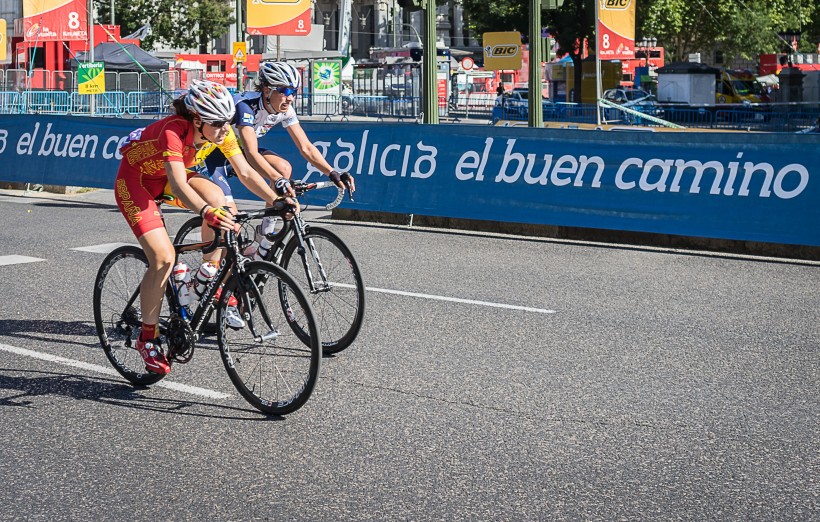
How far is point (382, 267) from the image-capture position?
11.3 meters

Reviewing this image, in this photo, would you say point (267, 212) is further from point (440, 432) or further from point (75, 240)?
point (75, 240)

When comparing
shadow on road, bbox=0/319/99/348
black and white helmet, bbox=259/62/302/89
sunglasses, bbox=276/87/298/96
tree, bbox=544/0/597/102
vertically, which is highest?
tree, bbox=544/0/597/102

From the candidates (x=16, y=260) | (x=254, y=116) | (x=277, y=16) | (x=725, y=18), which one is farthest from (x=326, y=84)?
(x=254, y=116)

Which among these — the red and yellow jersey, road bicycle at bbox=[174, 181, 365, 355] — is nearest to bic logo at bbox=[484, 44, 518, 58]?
road bicycle at bbox=[174, 181, 365, 355]

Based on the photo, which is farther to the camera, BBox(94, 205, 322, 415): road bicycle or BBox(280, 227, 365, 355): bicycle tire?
BBox(280, 227, 365, 355): bicycle tire

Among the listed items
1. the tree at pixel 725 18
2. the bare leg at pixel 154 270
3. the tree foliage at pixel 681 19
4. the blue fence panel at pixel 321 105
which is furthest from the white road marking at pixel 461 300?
the tree at pixel 725 18

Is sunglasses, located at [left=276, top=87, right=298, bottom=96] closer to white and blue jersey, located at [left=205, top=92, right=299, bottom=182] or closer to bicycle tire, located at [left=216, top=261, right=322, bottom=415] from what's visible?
white and blue jersey, located at [left=205, top=92, right=299, bottom=182]

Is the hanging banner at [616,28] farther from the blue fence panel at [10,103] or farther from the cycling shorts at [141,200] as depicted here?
the cycling shorts at [141,200]

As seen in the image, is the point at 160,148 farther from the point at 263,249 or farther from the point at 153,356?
the point at 263,249

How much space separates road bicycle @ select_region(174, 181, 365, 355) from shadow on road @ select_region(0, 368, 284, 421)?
1.02 meters

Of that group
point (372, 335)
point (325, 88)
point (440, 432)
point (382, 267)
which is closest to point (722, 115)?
point (325, 88)

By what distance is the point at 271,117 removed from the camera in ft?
26.3

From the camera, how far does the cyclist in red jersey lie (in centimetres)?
602

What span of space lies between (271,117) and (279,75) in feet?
1.66
